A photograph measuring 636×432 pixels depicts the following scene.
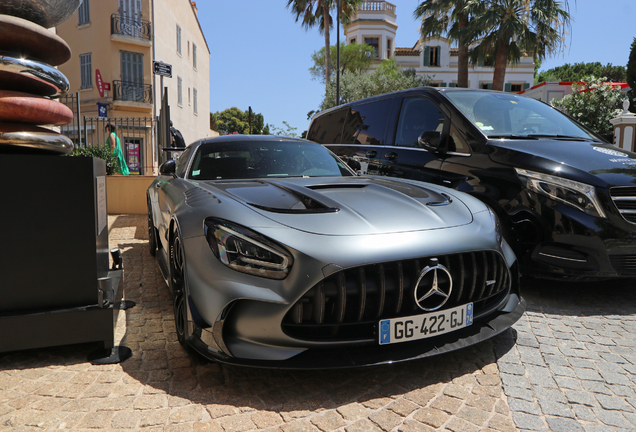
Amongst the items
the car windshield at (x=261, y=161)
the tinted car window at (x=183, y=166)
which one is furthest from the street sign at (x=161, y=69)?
the car windshield at (x=261, y=161)

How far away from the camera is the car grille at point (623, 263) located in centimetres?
327

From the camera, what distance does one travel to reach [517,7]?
1988 cm

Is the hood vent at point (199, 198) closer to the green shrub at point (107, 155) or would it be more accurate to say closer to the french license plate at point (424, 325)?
the french license plate at point (424, 325)

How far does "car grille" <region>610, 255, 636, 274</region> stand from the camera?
3268mm

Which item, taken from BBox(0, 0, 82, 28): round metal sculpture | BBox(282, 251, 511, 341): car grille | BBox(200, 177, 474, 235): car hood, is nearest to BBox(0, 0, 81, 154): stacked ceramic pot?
BBox(0, 0, 82, 28): round metal sculpture

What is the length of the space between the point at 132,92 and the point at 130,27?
3.18m

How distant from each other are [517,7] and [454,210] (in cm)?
2086

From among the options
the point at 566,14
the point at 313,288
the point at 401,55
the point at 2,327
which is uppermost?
the point at 401,55

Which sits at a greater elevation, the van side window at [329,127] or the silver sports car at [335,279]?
the van side window at [329,127]

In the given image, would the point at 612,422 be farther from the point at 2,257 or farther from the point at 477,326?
the point at 2,257

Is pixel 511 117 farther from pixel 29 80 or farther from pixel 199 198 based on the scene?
pixel 29 80

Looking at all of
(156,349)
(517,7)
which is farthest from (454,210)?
(517,7)

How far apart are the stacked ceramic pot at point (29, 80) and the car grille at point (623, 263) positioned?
3.60 m

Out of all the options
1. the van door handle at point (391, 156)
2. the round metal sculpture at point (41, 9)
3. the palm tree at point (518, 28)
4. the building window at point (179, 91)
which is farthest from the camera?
the building window at point (179, 91)
